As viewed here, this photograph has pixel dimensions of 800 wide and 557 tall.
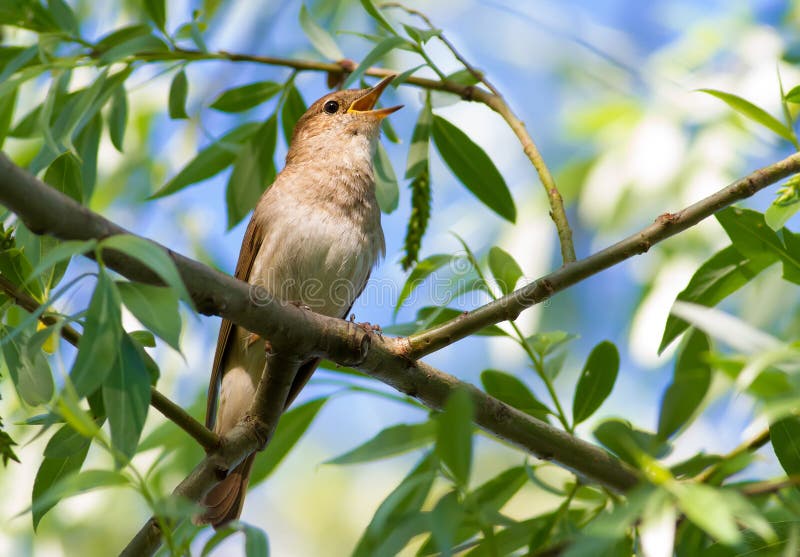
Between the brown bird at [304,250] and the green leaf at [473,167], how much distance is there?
0.70 m

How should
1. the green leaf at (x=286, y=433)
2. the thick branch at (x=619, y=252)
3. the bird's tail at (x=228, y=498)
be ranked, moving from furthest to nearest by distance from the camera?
the bird's tail at (x=228, y=498) < the green leaf at (x=286, y=433) < the thick branch at (x=619, y=252)

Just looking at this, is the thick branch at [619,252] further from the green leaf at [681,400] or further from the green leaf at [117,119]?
the green leaf at [117,119]

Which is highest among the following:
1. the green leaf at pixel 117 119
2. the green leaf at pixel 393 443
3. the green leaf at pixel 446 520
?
the green leaf at pixel 117 119

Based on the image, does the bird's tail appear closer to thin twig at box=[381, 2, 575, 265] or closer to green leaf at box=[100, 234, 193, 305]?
thin twig at box=[381, 2, 575, 265]

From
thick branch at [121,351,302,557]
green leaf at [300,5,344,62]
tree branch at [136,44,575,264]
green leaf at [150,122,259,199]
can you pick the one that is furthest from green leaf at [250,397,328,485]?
green leaf at [300,5,344,62]

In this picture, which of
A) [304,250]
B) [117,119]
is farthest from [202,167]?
[304,250]

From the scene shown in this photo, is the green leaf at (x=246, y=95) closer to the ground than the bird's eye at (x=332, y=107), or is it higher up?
closer to the ground

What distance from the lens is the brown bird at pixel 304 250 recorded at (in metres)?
3.81

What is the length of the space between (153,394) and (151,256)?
70cm

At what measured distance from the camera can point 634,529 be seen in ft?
7.37

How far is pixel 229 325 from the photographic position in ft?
12.7

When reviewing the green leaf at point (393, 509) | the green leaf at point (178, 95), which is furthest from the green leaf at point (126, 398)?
the green leaf at point (178, 95)

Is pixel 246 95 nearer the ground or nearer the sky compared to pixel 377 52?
nearer the sky

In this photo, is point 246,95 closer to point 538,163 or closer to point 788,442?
point 538,163
